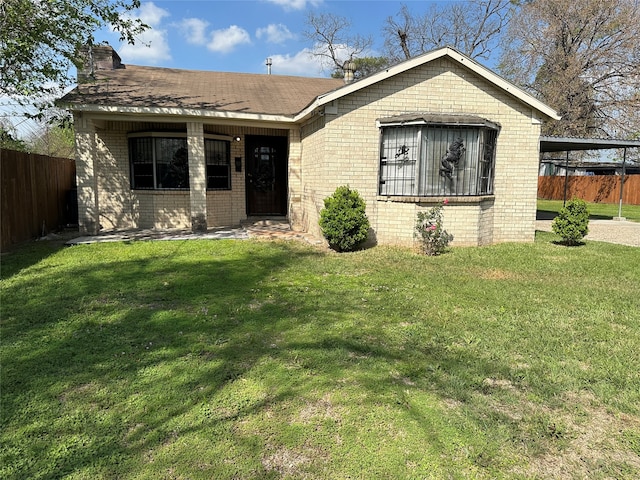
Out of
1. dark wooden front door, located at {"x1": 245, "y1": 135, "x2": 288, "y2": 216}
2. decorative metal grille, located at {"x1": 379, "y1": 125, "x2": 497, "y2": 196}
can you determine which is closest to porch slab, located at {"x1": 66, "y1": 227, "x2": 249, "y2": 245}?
dark wooden front door, located at {"x1": 245, "y1": 135, "x2": 288, "y2": 216}

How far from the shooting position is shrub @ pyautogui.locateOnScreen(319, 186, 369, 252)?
9031 mm

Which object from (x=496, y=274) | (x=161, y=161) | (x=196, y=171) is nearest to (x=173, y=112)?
(x=196, y=171)

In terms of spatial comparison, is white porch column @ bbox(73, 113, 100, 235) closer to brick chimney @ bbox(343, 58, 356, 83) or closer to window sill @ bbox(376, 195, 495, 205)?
window sill @ bbox(376, 195, 495, 205)

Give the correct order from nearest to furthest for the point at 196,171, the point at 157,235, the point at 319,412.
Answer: the point at 319,412, the point at 157,235, the point at 196,171

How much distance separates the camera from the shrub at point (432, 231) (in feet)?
30.0

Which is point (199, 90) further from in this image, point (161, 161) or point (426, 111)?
point (426, 111)

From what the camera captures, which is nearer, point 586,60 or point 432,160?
point 432,160

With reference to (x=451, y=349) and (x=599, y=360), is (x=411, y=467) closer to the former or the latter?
(x=451, y=349)

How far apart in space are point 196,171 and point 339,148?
3.88 meters

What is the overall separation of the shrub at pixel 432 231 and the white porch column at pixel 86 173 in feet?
26.3

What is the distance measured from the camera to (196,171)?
35.9 ft

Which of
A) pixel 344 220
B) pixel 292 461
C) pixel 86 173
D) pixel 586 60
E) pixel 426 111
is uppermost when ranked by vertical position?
pixel 586 60

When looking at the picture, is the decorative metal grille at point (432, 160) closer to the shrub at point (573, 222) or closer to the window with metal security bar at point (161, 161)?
the shrub at point (573, 222)

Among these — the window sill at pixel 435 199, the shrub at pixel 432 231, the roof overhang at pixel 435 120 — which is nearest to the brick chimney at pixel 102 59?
the roof overhang at pixel 435 120
